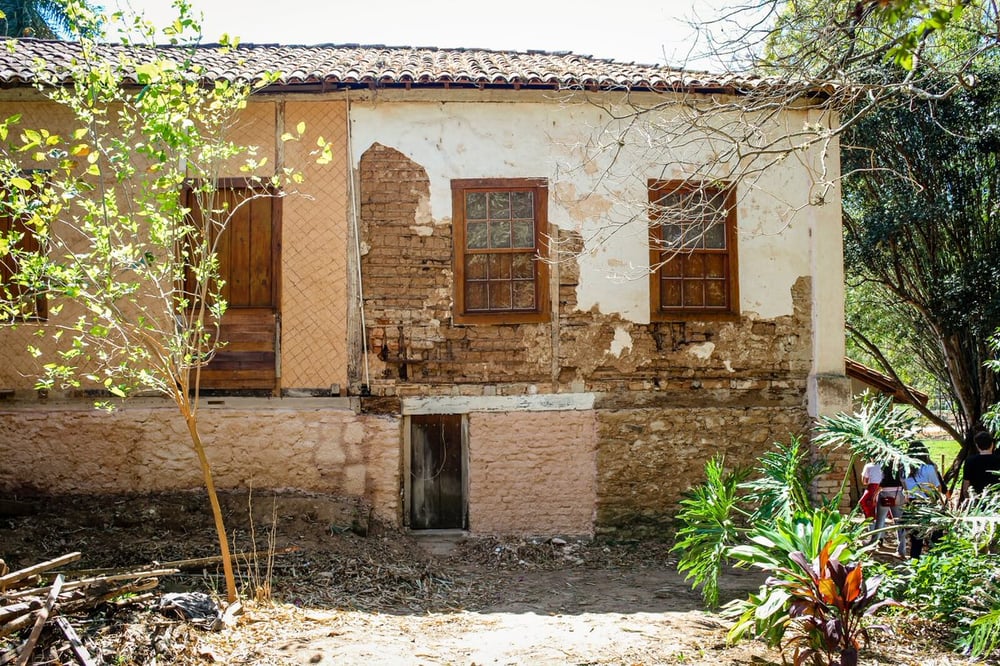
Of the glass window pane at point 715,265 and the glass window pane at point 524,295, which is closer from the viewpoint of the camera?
the glass window pane at point 524,295

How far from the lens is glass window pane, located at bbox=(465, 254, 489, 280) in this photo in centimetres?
916

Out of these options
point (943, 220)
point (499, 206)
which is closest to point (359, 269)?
point (499, 206)

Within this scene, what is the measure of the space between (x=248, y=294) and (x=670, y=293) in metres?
4.59

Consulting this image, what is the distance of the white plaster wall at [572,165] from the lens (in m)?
9.08

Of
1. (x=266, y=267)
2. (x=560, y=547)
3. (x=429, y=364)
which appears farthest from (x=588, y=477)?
(x=266, y=267)

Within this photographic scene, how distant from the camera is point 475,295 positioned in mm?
9172

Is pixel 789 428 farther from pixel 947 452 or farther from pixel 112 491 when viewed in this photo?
pixel 947 452

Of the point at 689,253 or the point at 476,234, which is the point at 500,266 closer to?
the point at 476,234

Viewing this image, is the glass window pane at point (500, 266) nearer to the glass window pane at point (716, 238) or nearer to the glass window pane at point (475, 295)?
the glass window pane at point (475, 295)

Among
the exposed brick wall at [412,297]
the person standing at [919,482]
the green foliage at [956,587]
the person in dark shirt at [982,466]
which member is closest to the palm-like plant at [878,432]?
the green foliage at [956,587]

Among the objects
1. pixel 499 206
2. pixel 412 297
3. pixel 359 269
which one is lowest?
pixel 412 297

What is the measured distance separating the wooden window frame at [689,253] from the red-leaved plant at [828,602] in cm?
449

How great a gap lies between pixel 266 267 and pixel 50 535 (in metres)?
3.32

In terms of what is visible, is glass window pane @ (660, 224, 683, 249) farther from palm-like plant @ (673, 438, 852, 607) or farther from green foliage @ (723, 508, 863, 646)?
green foliage @ (723, 508, 863, 646)
